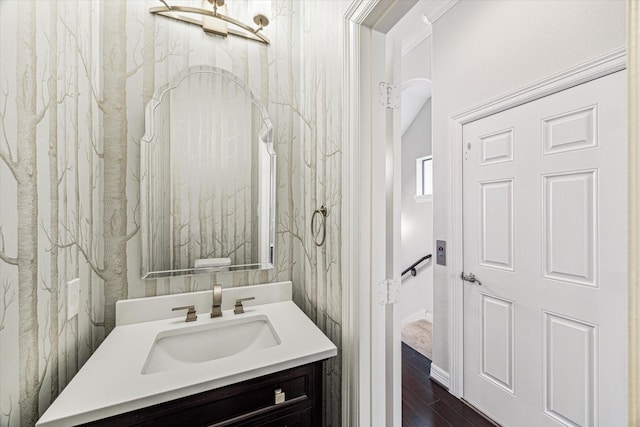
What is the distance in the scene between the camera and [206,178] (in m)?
1.35

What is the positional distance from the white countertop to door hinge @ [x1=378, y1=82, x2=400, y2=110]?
3.13 ft

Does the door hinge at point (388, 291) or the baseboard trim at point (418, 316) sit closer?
the door hinge at point (388, 291)

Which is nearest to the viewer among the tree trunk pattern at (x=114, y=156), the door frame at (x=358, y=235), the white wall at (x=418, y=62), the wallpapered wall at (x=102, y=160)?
the wallpapered wall at (x=102, y=160)

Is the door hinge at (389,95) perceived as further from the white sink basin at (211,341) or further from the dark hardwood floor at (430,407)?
the dark hardwood floor at (430,407)

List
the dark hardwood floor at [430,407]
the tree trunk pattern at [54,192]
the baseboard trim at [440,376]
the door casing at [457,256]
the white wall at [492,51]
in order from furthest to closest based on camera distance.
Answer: the baseboard trim at [440,376] < the door casing at [457,256] < the dark hardwood floor at [430,407] < the white wall at [492,51] < the tree trunk pattern at [54,192]

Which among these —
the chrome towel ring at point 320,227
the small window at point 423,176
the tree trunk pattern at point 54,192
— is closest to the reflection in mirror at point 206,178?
the chrome towel ring at point 320,227

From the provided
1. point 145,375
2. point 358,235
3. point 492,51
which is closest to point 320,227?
point 358,235

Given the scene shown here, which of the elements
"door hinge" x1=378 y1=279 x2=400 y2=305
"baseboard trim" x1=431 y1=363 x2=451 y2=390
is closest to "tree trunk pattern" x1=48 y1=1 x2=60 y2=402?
"door hinge" x1=378 y1=279 x2=400 y2=305

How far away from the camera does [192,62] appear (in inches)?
53.0

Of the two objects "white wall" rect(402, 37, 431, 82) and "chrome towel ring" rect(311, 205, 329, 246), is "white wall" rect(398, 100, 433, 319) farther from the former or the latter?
"chrome towel ring" rect(311, 205, 329, 246)

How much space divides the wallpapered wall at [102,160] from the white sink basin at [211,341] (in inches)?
9.4

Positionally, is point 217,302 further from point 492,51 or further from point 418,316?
point 418,316

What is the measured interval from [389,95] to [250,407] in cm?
123

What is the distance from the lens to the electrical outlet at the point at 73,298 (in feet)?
2.97
